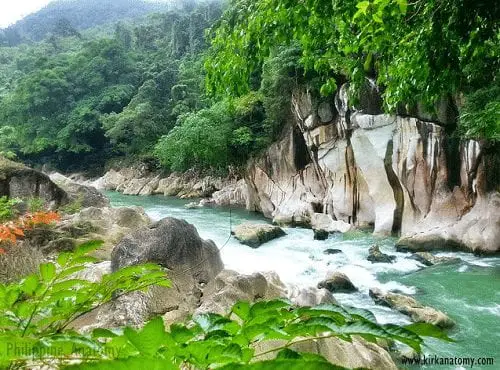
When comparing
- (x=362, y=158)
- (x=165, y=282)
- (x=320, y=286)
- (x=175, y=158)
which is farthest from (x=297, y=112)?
(x=165, y=282)

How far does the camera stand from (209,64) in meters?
2.48

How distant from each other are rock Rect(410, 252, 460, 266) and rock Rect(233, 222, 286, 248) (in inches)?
A: 155

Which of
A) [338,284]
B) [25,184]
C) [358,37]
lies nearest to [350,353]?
[358,37]

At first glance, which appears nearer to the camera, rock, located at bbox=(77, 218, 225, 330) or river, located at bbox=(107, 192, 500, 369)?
rock, located at bbox=(77, 218, 225, 330)

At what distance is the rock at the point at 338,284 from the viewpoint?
7422 mm

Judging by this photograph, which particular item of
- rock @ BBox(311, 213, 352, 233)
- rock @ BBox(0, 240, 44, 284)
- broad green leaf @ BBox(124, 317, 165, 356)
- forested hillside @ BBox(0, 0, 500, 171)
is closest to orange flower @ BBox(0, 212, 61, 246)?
rock @ BBox(0, 240, 44, 284)

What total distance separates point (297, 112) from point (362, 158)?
3516mm

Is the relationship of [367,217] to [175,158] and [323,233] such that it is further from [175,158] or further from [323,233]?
[175,158]

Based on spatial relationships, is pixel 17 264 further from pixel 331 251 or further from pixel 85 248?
pixel 331 251

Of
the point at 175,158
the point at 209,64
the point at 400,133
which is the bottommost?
the point at 175,158

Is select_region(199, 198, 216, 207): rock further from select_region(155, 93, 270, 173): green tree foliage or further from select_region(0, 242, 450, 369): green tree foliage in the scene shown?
select_region(0, 242, 450, 369): green tree foliage

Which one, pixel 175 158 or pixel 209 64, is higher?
pixel 209 64

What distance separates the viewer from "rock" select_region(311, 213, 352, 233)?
41.9 ft

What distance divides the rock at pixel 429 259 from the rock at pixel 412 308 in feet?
8.13
